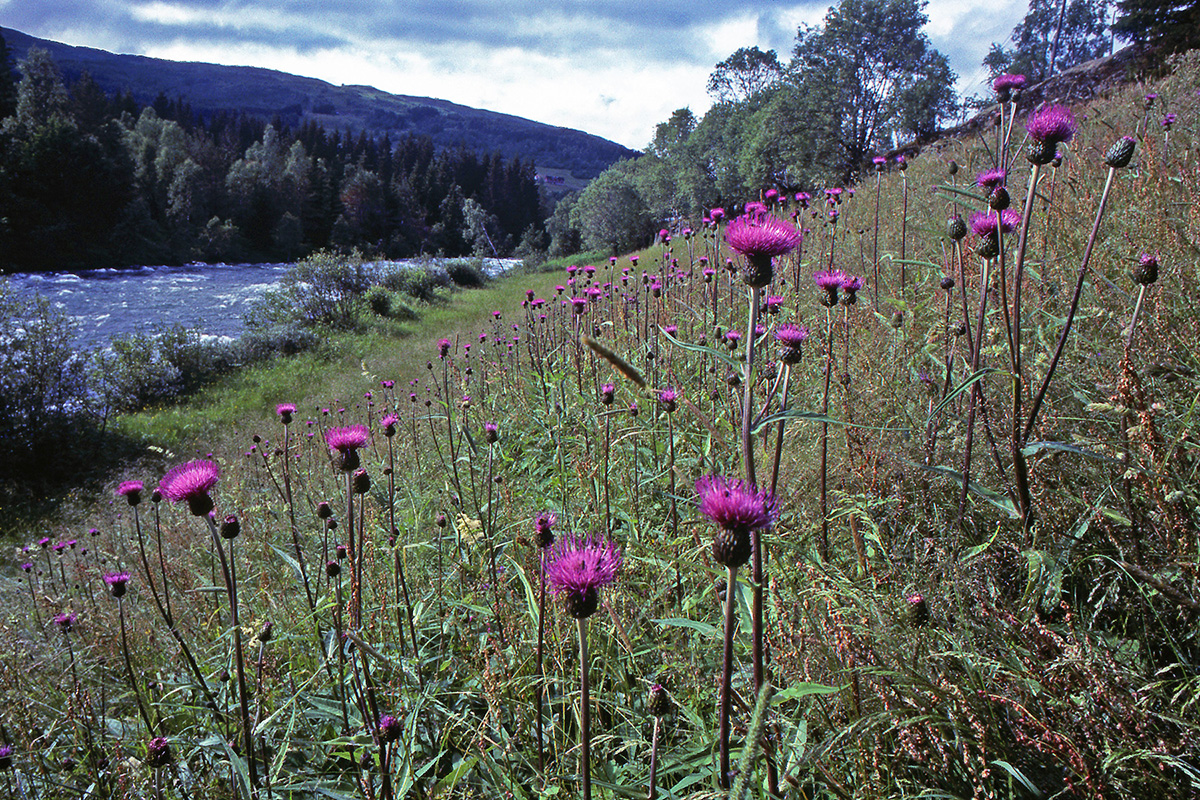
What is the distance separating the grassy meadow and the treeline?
270 inches

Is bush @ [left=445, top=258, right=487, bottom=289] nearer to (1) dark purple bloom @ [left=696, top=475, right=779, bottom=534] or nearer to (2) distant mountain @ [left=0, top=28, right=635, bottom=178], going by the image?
(1) dark purple bloom @ [left=696, top=475, right=779, bottom=534]

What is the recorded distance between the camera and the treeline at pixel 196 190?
31.9 meters

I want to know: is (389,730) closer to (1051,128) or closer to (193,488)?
(193,488)

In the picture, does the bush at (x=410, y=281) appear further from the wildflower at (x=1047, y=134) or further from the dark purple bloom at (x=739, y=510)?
the dark purple bloom at (x=739, y=510)

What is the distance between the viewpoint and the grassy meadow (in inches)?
44.9


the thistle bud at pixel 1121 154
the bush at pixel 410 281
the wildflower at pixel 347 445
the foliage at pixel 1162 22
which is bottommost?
the bush at pixel 410 281

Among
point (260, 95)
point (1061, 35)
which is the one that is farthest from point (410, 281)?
point (260, 95)

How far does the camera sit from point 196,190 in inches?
1719

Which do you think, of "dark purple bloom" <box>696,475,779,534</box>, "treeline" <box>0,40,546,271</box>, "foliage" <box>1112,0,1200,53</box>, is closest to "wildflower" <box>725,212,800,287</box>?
"dark purple bloom" <box>696,475,779,534</box>

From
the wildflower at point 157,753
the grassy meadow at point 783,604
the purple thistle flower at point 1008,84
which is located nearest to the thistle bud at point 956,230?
the grassy meadow at point 783,604

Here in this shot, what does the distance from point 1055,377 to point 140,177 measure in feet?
Answer: 178

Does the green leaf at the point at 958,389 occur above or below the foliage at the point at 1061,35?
below

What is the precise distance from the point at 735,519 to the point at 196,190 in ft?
181

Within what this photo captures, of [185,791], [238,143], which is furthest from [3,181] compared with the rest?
[185,791]
